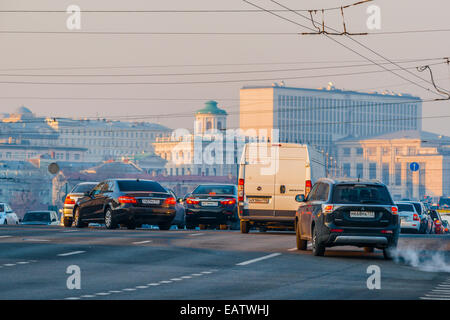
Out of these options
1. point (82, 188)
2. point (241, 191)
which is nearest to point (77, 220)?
point (82, 188)

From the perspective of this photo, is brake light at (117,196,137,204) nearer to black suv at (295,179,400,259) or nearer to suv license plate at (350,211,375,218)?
black suv at (295,179,400,259)

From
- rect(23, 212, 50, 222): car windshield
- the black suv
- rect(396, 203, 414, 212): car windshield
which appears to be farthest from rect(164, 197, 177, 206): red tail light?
rect(23, 212, 50, 222): car windshield

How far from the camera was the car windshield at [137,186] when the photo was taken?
32312 mm

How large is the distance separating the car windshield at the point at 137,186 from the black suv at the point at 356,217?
1168cm

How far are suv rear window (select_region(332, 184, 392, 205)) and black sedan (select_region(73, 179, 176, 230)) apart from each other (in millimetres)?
11504

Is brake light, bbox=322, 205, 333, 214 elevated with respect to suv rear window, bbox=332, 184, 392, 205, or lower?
lower

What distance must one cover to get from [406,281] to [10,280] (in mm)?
5777

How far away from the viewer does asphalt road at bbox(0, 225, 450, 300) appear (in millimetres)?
14281

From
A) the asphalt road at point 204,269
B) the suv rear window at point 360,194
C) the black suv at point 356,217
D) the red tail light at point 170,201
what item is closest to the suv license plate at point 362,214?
the black suv at point 356,217

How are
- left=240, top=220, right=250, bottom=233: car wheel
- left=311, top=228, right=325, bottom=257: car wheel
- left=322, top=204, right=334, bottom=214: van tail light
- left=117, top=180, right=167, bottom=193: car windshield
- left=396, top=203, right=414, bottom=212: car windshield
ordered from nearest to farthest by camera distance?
1. left=322, top=204, right=334, bottom=214: van tail light
2. left=311, top=228, right=325, bottom=257: car wheel
3. left=240, top=220, right=250, bottom=233: car wheel
4. left=117, top=180, right=167, bottom=193: car windshield
5. left=396, top=203, right=414, bottom=212: car windshield

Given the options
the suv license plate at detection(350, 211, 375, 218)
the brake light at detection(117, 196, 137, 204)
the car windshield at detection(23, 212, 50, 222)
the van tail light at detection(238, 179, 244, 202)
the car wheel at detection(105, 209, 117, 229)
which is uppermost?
the van tail light at detection(238, 179, 244, 202)
